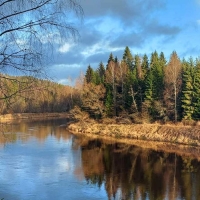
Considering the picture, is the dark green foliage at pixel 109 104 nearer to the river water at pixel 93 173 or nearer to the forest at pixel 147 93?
the forest at pixel 147 93

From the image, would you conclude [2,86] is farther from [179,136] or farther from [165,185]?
[179,136]

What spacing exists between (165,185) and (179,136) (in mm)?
16343

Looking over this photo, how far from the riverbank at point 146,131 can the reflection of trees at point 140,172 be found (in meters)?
5.78

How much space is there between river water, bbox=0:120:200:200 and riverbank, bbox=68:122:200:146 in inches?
225

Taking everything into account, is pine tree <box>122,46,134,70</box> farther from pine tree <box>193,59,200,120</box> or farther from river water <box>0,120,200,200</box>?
river water <box>0,120,200,200</box>

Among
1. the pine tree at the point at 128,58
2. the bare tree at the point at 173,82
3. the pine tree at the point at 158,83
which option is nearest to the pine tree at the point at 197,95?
the bare tree at the point at 173,82

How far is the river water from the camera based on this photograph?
1505 centimetres

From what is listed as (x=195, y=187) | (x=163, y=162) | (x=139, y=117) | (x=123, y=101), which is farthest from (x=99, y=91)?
(x=195, y=187)

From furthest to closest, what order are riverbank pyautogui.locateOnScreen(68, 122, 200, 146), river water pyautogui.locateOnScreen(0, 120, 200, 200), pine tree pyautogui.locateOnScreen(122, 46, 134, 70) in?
pine tree pyautogui.locateOnScreen(122, 46, 134, 70) → riverbank pyautogui.locateOnScreen(68, 122, 200, 146) → river water pyautogui.locateOnScreen(0, 120, 200, 200)

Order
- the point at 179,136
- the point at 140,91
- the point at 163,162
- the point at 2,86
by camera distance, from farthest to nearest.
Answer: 1. the point at 140,91
2. the point at 179,136
3. the point at 163,162
4. the point at 2,86

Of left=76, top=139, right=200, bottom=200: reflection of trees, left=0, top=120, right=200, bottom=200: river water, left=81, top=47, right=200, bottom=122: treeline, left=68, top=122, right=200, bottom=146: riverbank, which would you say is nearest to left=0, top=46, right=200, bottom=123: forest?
left=81, top=47, right=200, bottom=122: treeline

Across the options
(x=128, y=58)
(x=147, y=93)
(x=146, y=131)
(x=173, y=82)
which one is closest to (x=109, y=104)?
(x=147, y=93)

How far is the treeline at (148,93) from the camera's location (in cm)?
3617

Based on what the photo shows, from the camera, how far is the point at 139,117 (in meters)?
39.6
